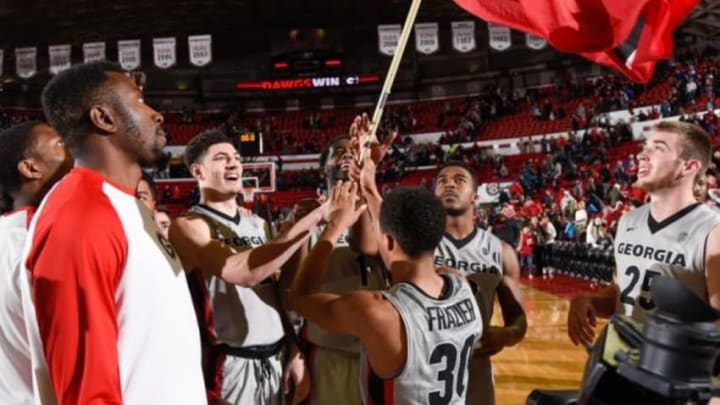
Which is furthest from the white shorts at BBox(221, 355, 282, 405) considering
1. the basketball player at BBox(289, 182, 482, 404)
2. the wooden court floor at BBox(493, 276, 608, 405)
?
the wooden court floor at BBox(493, 276, 608, 405)

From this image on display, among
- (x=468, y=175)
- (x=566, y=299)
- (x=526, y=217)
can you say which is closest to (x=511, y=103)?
(x=526, y=217)

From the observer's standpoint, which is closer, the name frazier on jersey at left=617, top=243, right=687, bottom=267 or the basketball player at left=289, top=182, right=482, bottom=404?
the basketball player at left=289, top=182, right=482, bottom=404

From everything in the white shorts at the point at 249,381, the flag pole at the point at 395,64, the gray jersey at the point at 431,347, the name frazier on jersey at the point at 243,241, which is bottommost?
the white shorts at the point at 249,381

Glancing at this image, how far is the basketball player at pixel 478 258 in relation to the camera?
3.36 metres

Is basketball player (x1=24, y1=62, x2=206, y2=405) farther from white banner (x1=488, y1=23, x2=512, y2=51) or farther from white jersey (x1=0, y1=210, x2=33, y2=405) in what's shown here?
white banner (x1=488, y1=23, x2=512, y2=51)

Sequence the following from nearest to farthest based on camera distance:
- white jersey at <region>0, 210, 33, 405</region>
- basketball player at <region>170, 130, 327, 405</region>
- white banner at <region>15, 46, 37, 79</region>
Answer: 1. white jersey at <region>0, 210, 33, 405</region>
2. basketball player at <region>170, 130, 327, 405</region>
3. white banner at <region>15, 46, 37, 79</region>

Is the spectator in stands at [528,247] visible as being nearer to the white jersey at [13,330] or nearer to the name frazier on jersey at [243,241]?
the name frazier on jersey at [243,241]

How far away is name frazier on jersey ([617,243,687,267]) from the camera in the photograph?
9.86 feet

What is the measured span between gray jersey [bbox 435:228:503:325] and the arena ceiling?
21.8m

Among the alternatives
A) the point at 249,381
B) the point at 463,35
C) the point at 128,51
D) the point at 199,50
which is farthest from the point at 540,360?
the point at 128,51

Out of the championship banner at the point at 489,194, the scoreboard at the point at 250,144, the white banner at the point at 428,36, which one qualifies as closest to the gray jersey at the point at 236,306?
the scoreboard at the point at 250,144

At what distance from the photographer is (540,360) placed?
23.5 ft

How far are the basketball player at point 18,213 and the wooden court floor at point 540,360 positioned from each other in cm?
420

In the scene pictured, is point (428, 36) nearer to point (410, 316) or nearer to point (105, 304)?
point (410, 316)
